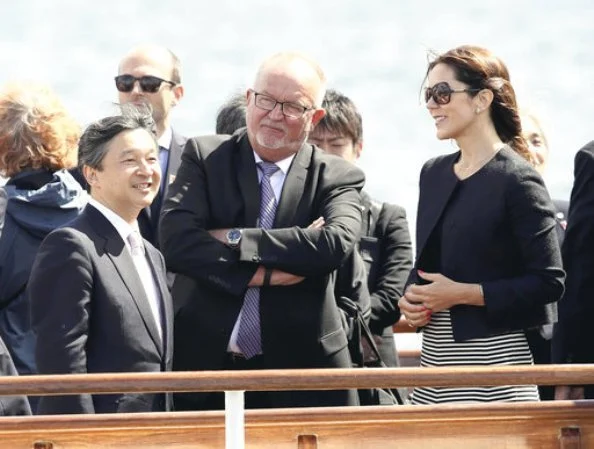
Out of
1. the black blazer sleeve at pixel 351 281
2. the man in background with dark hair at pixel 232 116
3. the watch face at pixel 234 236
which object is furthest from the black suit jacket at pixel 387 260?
the watch face at pixel 234 236

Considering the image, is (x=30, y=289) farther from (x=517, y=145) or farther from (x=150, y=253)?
(x=517, y=145)

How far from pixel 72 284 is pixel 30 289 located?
0.56 feet

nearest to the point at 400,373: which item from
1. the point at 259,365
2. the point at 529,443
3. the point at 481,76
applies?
the point at 529,443

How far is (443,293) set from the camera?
20.5 ft

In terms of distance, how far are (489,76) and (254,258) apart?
1235 millimetres

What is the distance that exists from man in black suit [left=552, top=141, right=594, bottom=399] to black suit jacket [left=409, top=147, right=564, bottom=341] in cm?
12

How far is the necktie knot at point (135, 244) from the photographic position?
6.35m

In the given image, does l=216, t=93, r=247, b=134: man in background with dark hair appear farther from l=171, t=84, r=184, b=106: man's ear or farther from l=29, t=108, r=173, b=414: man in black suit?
l=29, t=108, r=173, b=414: man in black suit

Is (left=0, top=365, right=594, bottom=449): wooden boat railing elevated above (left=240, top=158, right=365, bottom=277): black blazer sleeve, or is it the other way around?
(left=240, top=158, right=365, bottom=277): black blazer sleeve

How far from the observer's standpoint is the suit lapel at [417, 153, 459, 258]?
21.1 feet

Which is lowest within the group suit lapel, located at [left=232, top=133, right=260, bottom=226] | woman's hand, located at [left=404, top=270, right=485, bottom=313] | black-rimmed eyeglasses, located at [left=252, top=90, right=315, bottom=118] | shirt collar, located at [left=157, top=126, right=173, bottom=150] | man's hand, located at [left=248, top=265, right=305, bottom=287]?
woman's hand, located at [left=404, top=270, right=485, bottom=313]

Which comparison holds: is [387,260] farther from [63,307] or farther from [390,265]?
[63,307]

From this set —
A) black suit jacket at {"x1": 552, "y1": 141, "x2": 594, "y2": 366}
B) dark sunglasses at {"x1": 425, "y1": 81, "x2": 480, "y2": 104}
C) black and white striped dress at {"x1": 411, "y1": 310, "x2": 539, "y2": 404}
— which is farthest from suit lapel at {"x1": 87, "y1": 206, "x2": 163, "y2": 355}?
black suit jacket at {"x1": 552, "y1": 141, "x2": 594, "y2": 366}

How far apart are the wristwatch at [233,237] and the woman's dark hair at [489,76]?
3.61 feet
